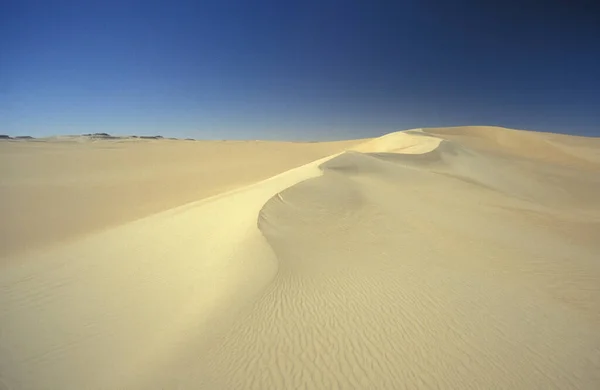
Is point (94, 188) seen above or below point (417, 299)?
below

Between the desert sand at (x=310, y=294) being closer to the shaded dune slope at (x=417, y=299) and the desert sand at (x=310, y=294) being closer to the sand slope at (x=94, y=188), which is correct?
the shaded dune slope at (x=417, y=299)

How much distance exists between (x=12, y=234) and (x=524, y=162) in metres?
28.9

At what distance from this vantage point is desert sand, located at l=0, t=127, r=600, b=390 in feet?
13.4

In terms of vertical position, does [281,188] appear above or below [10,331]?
above

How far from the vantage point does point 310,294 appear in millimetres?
5523

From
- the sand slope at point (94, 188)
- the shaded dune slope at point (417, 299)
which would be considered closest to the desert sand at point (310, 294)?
the shaded dune slope at point (417, 299)

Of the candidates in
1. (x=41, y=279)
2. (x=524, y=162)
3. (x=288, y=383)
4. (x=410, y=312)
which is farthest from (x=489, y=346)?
(x=524, y=162)

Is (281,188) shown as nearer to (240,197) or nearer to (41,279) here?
(240,197)

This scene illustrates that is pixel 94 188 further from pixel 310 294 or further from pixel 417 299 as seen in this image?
pixel 417 299

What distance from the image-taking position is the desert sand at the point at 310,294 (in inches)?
160

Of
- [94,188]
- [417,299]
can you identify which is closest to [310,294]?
[417,299]

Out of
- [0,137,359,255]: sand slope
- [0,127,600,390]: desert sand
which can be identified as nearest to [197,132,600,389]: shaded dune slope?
[0,127,600,390]: desert sand

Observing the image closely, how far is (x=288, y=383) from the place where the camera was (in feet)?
12.5

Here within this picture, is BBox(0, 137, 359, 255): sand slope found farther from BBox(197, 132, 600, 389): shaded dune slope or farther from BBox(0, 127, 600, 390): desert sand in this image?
BBox(197, 132, 600, 389): shaded dune slope
